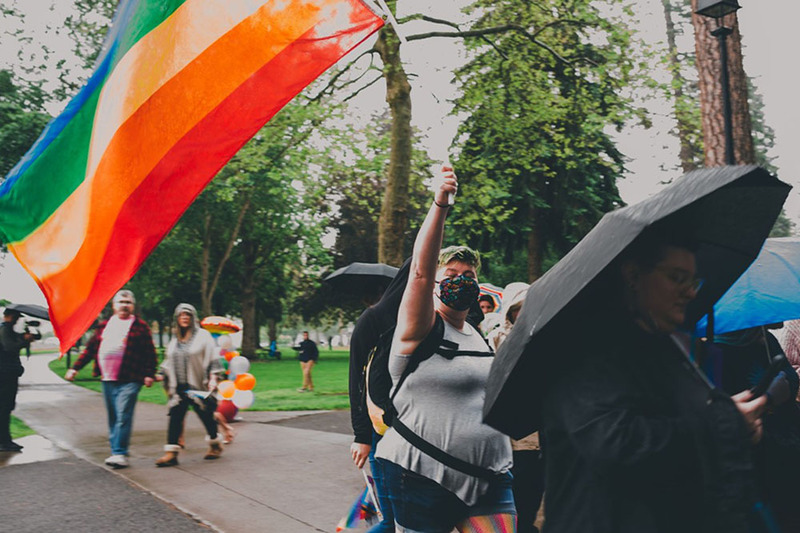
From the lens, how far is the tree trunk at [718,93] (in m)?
7.89

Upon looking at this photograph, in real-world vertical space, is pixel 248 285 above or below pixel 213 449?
above

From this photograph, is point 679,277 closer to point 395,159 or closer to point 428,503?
point 428,503

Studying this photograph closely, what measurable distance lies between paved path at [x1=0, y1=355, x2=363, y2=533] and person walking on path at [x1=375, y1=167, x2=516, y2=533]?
299cm

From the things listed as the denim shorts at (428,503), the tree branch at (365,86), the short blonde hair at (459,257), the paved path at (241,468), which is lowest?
the paved path at (241,468)

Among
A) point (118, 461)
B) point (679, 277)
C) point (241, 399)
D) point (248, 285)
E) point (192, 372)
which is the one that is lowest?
point (118, 461)

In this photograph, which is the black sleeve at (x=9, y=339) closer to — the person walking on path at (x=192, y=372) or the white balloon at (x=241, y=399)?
the person walking on path at (x=192, y=372)

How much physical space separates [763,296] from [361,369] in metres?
2.33

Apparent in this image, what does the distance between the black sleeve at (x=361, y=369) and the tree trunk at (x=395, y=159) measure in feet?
22.3

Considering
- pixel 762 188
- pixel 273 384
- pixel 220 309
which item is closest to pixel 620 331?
pixel 762 188

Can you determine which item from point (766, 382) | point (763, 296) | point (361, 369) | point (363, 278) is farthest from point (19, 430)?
point (766, 382)

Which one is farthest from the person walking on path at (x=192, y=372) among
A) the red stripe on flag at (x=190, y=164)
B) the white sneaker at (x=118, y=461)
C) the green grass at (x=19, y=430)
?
the red stripe on flag at (x=190, y=164)

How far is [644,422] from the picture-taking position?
1741 mm

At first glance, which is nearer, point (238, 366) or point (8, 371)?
point (8, 371)

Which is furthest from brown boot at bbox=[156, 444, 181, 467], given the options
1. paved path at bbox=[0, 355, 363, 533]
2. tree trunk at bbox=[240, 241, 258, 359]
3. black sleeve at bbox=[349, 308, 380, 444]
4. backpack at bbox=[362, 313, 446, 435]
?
tree trunk at bbox=[240, 241, 258, 359]
